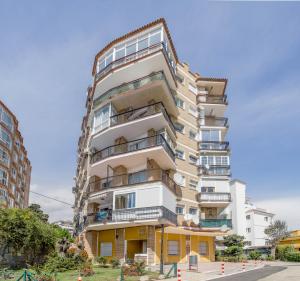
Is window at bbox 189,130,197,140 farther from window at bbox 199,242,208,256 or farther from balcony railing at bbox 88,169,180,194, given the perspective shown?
window at bbox 199,242,208,256

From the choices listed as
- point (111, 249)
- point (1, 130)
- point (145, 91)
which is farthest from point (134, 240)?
point (1, 130)

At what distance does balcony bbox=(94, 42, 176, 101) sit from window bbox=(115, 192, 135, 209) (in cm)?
1233

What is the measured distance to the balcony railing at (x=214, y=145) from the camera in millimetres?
49322

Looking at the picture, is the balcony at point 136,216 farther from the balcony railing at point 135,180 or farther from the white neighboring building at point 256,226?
the white neighboring building at point 256,226

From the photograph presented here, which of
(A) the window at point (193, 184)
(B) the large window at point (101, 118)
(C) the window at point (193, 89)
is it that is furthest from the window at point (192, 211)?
(C) the window at point (193, 89)

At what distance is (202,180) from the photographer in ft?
155

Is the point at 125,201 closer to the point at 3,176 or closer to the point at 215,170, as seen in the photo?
the point at 215,170

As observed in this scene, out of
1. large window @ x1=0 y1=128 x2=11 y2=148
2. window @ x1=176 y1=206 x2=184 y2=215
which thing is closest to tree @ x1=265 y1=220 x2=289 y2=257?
window @ x1=176 y1=206 x2=184 y2=215

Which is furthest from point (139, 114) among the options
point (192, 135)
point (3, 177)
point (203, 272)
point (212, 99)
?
point (3, 177)

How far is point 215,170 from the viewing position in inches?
1921

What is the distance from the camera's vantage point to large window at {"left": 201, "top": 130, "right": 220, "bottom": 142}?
50406 millimetres

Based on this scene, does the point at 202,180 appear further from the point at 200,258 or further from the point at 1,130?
the point at 1,130

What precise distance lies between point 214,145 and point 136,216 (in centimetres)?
2189

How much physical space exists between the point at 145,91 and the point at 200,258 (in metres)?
19.3
